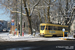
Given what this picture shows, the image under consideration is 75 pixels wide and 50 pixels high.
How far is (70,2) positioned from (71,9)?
234cm

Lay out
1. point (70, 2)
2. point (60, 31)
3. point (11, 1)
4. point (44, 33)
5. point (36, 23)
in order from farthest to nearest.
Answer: point (36, 23) < point (70, 2) < point (11, 1) < point (60, 31) < point (44, 33)

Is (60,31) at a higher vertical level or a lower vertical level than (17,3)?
lower

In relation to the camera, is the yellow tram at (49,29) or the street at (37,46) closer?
the street at (37,46)

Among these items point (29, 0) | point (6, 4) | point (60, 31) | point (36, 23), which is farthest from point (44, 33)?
point (36, 23)

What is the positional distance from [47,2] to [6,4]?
9086mm

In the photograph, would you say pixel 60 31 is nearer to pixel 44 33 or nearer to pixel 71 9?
pixel 44 33

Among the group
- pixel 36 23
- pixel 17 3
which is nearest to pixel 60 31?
pixel 17 3

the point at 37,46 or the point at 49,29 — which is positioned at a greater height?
the point at 37,46

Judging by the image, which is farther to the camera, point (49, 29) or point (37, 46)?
point (49, 29)

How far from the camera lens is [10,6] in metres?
38.8

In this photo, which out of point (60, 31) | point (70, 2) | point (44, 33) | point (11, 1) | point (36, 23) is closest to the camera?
point (44, 33)

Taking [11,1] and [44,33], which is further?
[11,1]

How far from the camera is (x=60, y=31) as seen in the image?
34469 millimetres

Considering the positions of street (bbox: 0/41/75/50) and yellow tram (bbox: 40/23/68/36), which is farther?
yellow tram (bbox: 40/23/68/36)
